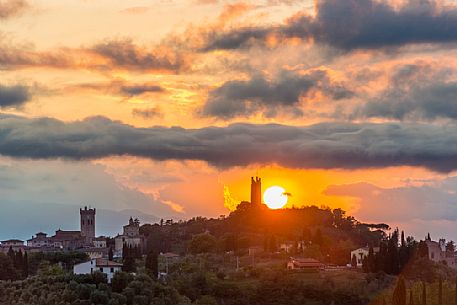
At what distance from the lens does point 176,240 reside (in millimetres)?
119125

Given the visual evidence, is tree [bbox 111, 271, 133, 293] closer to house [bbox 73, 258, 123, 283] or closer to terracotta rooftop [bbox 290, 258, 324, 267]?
house [bbox 73, 258, 123, 283]

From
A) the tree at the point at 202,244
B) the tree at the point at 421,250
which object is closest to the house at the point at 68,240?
the tree at the point at 202,244

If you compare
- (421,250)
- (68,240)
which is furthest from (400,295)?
(68,240)

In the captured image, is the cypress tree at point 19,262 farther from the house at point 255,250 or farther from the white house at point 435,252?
the white house at point 435,252

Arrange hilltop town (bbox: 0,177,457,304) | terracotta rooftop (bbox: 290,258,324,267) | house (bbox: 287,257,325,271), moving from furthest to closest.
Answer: terracotta rooftop (bbox: 290,258,324,267) → house (bbox: 287,257,325,271) → hilltop town (bbox: 0,177,457,304)

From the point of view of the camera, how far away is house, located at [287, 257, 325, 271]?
80856 millimetres

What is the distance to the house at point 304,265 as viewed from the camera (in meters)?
80.9

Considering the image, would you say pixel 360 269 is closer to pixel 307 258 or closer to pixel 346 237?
pixel 307 258

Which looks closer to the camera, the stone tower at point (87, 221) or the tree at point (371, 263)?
the tree at point (371, 263)

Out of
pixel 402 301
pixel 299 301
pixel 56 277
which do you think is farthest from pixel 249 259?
pixel 402 301

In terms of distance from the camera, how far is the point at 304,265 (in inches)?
3206

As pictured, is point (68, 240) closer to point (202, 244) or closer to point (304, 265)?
point (202, 244)

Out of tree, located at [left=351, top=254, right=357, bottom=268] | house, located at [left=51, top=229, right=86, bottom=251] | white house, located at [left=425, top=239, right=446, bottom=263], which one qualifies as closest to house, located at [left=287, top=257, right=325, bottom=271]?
tree, located at [left=351, top=254, right=357, bottom=268]

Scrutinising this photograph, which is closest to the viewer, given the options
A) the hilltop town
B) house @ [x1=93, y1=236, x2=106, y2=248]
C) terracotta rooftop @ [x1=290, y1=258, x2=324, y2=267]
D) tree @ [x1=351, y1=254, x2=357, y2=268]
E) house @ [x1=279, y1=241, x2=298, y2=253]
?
the hilltop town
